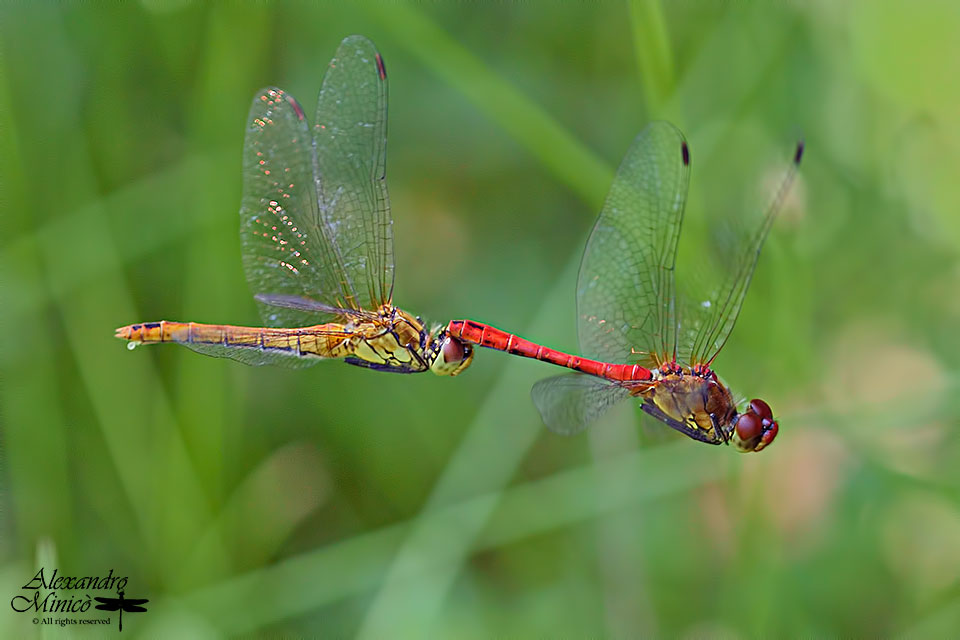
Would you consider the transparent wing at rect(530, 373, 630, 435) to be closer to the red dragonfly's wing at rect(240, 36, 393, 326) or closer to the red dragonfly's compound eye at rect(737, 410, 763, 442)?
the red dragonfly's compound eye at rect(737, 410, 763, 442)

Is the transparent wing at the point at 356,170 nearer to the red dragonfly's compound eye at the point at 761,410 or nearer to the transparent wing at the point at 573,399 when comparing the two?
the transparent wing at the point at 573,399

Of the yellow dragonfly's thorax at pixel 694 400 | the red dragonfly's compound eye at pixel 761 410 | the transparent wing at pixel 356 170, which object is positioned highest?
the transparent wing at pixel 356 170

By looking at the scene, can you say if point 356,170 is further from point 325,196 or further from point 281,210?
point 281,210

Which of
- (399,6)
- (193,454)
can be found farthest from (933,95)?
(193,454)

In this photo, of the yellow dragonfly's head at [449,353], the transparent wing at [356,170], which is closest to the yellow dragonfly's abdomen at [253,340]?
the transparent wing at [356,170]

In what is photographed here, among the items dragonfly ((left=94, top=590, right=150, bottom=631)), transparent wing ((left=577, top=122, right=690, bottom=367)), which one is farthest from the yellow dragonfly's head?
dragonfly ((left=94, top=590, right=150, bottom=631))

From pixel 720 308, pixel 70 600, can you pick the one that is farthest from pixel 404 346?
pixel 70 600

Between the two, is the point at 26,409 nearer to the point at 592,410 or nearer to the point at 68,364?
the point at 68,364

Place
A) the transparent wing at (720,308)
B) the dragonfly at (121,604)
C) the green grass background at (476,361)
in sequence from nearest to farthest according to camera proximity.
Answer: the transparent wing at (720,308) < the dragonfly at (121,604) < the green grass background at (476,361)
